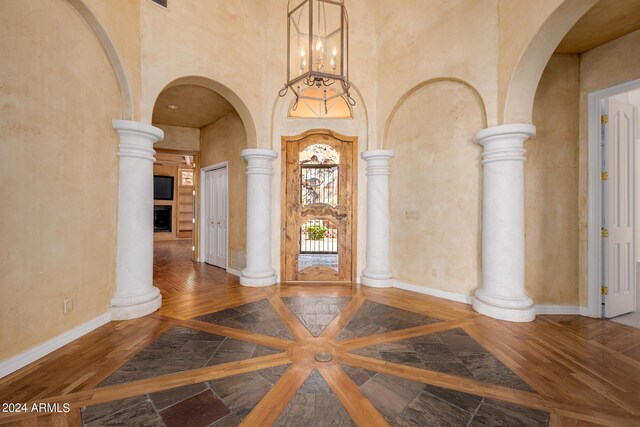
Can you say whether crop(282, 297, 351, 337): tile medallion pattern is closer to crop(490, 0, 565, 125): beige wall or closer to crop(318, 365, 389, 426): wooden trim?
crop(318, 365, 389, 426): wooden trim

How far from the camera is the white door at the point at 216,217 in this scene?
6.56 metres

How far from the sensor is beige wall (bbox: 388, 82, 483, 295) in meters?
3.99

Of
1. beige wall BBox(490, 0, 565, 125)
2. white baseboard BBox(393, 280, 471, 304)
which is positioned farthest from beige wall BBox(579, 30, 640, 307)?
white baseboard BBox(393, 280, 471, 304)

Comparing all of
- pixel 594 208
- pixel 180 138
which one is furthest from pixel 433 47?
pixel 180 138

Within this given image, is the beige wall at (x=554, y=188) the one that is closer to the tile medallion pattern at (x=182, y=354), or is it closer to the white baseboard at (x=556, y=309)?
the white baseboard at (x=556, y=309)

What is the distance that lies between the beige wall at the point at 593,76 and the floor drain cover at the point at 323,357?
3.53 meters

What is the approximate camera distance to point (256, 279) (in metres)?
4.78

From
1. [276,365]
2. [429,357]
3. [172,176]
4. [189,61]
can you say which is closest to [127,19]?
[189,61]

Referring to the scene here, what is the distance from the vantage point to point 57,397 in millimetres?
1944

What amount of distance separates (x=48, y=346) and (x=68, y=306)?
372mm

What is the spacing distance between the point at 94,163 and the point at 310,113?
12.7 ft

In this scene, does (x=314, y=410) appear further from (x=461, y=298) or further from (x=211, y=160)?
(x=211, y=160)

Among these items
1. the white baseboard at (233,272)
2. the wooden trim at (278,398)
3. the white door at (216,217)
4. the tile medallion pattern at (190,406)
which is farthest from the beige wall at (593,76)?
the white door at (216,217)

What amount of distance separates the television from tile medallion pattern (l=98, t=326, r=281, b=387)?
12.0 m
